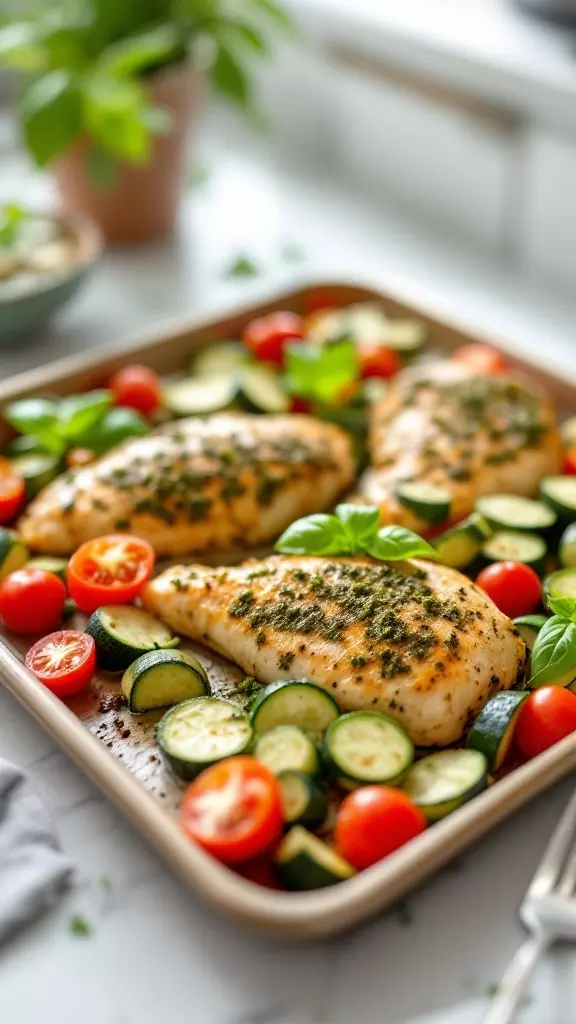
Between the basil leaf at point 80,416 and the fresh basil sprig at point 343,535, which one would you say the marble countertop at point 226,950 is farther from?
the basil leaf at point 80,416

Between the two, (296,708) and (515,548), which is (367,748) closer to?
(296,708)

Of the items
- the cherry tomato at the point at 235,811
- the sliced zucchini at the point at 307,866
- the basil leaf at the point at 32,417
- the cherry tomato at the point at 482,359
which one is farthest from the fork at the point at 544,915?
the basil leaf at the point at 32,417

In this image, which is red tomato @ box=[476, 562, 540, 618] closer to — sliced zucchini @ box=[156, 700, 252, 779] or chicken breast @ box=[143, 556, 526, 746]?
chicken breast @ box=[143, 556, 526, 746]

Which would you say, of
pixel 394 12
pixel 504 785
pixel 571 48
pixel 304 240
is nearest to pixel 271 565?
pixel 504 785

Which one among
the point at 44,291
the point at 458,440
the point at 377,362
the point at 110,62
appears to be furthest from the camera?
the point at 110,62

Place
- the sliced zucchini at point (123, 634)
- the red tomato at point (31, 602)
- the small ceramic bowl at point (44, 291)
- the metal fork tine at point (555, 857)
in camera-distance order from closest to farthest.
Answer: the metal fork tine at point (555, 857)
the sliced zucchini at point (123, 634)
the red tomato at point (31, 602)
the small ceramic bowl at point (44, 291)

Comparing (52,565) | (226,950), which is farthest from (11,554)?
(226,950)
